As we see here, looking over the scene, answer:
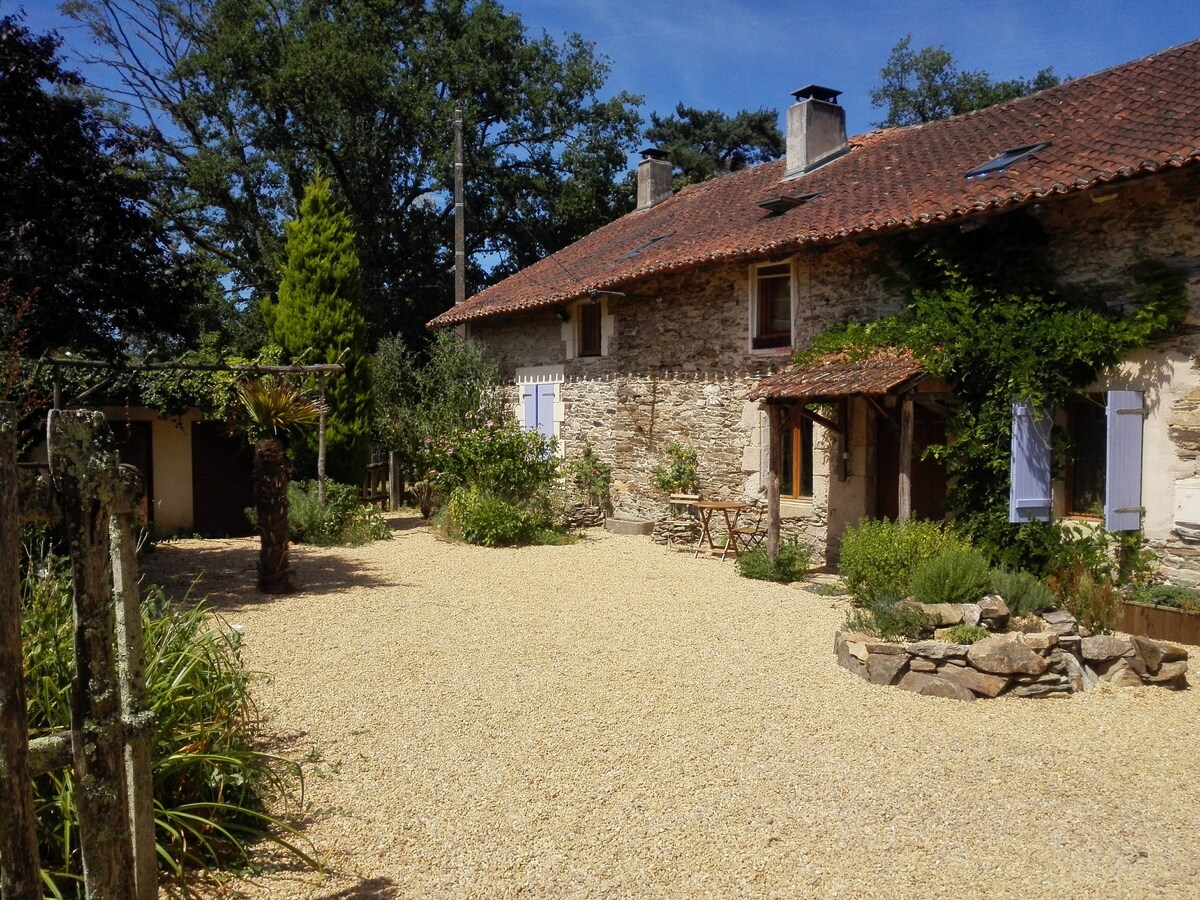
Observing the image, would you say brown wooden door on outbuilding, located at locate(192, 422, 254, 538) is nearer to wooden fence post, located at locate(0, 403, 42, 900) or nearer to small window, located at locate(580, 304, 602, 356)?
small window, located at locate(580, 304, 602, 356)

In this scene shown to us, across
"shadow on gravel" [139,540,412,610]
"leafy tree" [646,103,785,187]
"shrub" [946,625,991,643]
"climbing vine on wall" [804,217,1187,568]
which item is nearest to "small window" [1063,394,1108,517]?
"climbing vine on wall" [804,217,1187,568]

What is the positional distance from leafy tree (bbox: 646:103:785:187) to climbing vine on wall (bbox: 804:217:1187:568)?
70.3ft

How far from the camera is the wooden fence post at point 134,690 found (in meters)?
2.58

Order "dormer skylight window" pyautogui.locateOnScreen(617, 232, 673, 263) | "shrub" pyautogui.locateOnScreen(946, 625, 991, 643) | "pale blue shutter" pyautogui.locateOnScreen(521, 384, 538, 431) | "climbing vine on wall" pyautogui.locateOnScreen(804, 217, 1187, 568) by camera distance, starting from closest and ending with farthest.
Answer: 1. "shrub" pyautogui.locateOnScreen(946, 625, 991, 643)
2. "climbing vine on wall" pyautogui.locateOnScreen(804, 217, 1187, 568)
3. "dormer skylight window" pyautogui.locateOnScreen(617, 232, 673, 263)
4. "pale blue shutter" pyautogui.locateOnScreen(521, 384, 538, 431)

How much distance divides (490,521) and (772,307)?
4808 mm

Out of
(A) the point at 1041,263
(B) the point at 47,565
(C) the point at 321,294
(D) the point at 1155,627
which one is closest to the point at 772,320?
(A) the point at 1041,263

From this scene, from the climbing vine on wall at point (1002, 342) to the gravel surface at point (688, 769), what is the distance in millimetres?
2315

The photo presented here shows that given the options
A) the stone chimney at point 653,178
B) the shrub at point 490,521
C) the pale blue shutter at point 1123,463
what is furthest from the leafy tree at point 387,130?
the pale blue shutter at point 1123,463

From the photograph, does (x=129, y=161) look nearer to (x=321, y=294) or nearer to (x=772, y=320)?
(x=321, y=294)

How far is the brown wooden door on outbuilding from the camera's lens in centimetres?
1354

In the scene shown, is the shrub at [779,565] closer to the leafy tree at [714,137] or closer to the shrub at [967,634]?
the shrub at [967,634]

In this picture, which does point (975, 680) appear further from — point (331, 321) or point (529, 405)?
point (331, 321)

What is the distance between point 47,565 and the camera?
4289mm

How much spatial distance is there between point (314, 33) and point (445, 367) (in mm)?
11277
